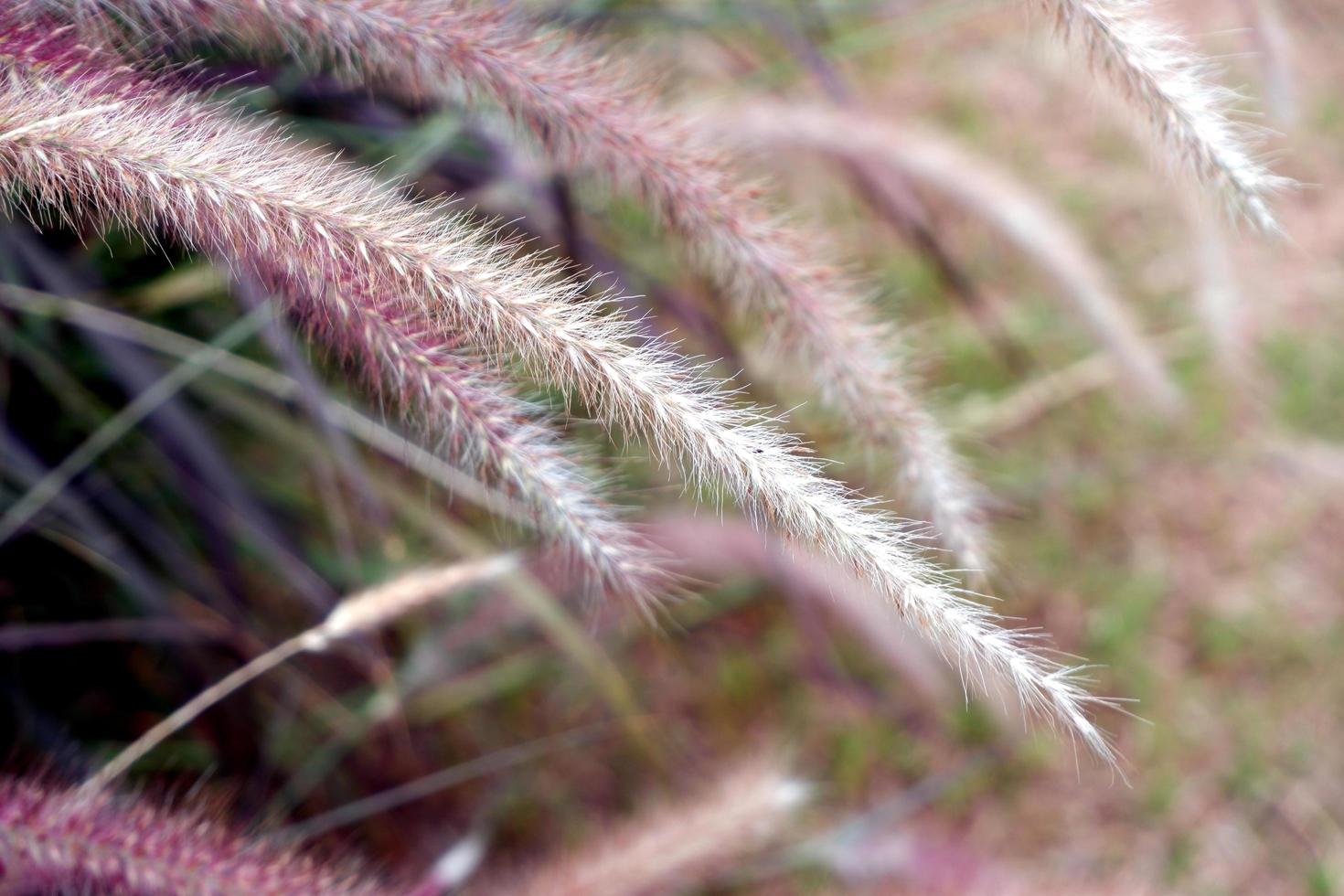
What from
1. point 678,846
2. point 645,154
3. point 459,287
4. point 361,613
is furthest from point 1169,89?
point 678,846

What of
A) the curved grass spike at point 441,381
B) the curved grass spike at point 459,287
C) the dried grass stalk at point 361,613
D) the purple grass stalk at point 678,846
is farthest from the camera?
the purple grass stalk at point 678,846

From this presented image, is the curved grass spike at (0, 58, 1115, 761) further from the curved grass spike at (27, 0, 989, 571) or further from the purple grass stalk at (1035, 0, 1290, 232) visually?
the purple grass stalk at (1035, 0, 1290, 232)

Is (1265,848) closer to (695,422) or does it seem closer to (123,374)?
(695,422)

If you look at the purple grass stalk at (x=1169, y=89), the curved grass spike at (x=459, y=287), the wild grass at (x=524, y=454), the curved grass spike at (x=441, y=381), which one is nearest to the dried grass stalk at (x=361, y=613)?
the wild grass at (x=524, y=454)

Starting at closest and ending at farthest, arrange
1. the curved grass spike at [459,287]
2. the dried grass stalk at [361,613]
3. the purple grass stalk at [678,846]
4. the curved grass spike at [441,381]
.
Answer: the curved grass spike at [459,287], the curved grass spike at [441,381], the dried grass stalk at [361,613], the purple grass stalk at [678,846]

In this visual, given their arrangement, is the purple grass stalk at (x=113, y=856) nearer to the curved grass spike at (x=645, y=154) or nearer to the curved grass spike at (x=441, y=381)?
the curved grass spike at (x=441, y=381)

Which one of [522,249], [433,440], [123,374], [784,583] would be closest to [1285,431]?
[784,583]

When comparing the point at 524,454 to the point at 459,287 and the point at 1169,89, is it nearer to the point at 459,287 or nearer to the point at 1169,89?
the point at 459,287
